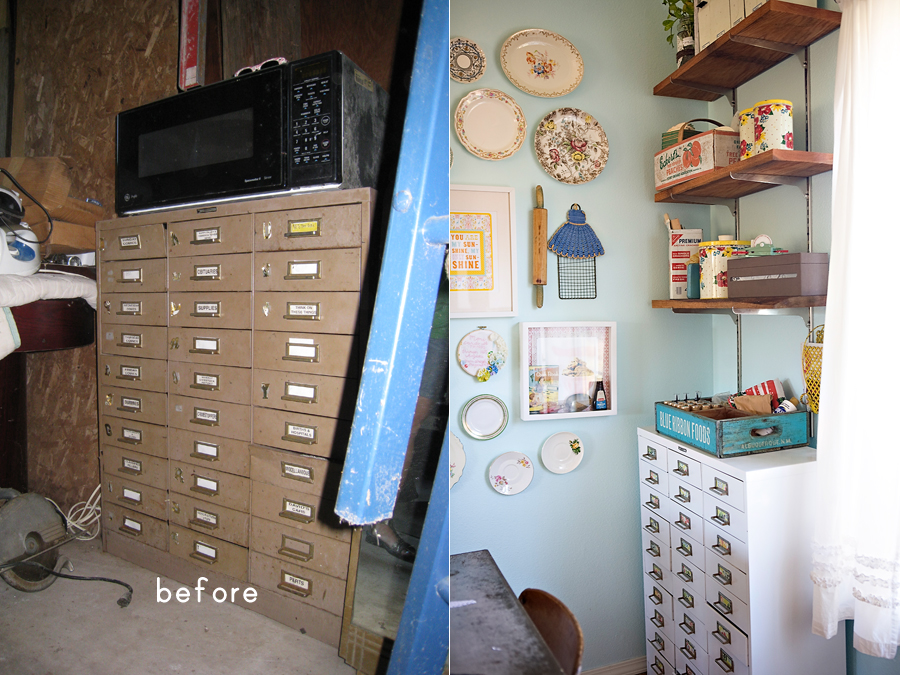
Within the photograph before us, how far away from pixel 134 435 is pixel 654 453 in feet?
5.10

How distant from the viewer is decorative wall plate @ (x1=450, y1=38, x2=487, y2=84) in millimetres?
1507

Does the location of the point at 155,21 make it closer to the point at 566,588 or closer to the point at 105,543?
the point at 105,543

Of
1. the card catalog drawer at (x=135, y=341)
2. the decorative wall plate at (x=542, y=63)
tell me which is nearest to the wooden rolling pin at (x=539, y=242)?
the decorative wall plate at (x=542, y=63)

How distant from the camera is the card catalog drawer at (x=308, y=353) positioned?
366 mm

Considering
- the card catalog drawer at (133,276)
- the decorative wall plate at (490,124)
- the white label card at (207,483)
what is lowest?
the white label card at (207,483)

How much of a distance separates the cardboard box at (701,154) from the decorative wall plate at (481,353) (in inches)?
28.4

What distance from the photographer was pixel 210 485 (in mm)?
385

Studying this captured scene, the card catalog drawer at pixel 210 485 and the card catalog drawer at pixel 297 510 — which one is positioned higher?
the card catalog drawer at pixel 210 485

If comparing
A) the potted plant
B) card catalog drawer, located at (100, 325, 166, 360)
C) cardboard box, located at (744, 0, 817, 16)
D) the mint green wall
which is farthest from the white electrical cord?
the potted plant

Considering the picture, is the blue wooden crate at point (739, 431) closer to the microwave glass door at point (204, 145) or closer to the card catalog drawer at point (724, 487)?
the card catalog drawer at point (724, 487)

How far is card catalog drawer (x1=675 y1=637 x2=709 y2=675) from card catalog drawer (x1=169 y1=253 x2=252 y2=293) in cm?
165

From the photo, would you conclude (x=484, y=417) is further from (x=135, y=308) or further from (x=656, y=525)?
(x=135, y=308)

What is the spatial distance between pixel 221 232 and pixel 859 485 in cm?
144

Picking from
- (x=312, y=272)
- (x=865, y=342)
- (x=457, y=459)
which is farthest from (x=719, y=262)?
(x=312, y=272)
